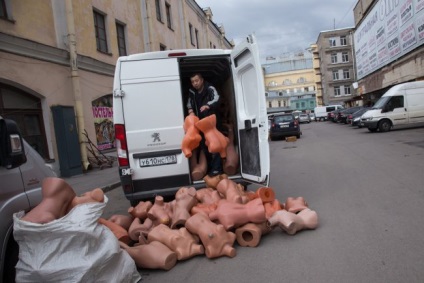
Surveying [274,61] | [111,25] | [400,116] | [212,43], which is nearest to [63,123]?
[111,25]

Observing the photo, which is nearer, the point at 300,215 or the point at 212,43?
the point at 300,215

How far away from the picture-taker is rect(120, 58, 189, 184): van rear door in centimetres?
532

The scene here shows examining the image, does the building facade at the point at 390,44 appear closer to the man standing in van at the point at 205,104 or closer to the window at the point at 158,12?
the window at the point at 158,12

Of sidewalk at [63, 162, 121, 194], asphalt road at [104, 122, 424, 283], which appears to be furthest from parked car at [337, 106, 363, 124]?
asphalt road at [104, 122, 424, 283]

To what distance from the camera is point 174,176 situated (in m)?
5.52

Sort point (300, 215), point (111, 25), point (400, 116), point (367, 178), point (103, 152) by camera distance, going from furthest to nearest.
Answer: point (400, 116), point (111, 25), point (103, 152), point (367, 178), point (300, 215)

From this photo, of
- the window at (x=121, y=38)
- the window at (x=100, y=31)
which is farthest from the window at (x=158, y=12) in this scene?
the window at (x=100, y=31)

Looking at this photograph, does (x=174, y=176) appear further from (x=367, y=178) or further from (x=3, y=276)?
(x=367, y=178)

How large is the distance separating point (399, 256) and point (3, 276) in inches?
140

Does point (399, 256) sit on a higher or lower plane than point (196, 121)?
lower

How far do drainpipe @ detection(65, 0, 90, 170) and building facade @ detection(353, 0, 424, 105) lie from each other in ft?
65.4

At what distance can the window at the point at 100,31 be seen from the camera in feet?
51.8

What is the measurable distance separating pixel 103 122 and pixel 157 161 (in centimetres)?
1094

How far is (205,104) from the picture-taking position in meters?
6.09
